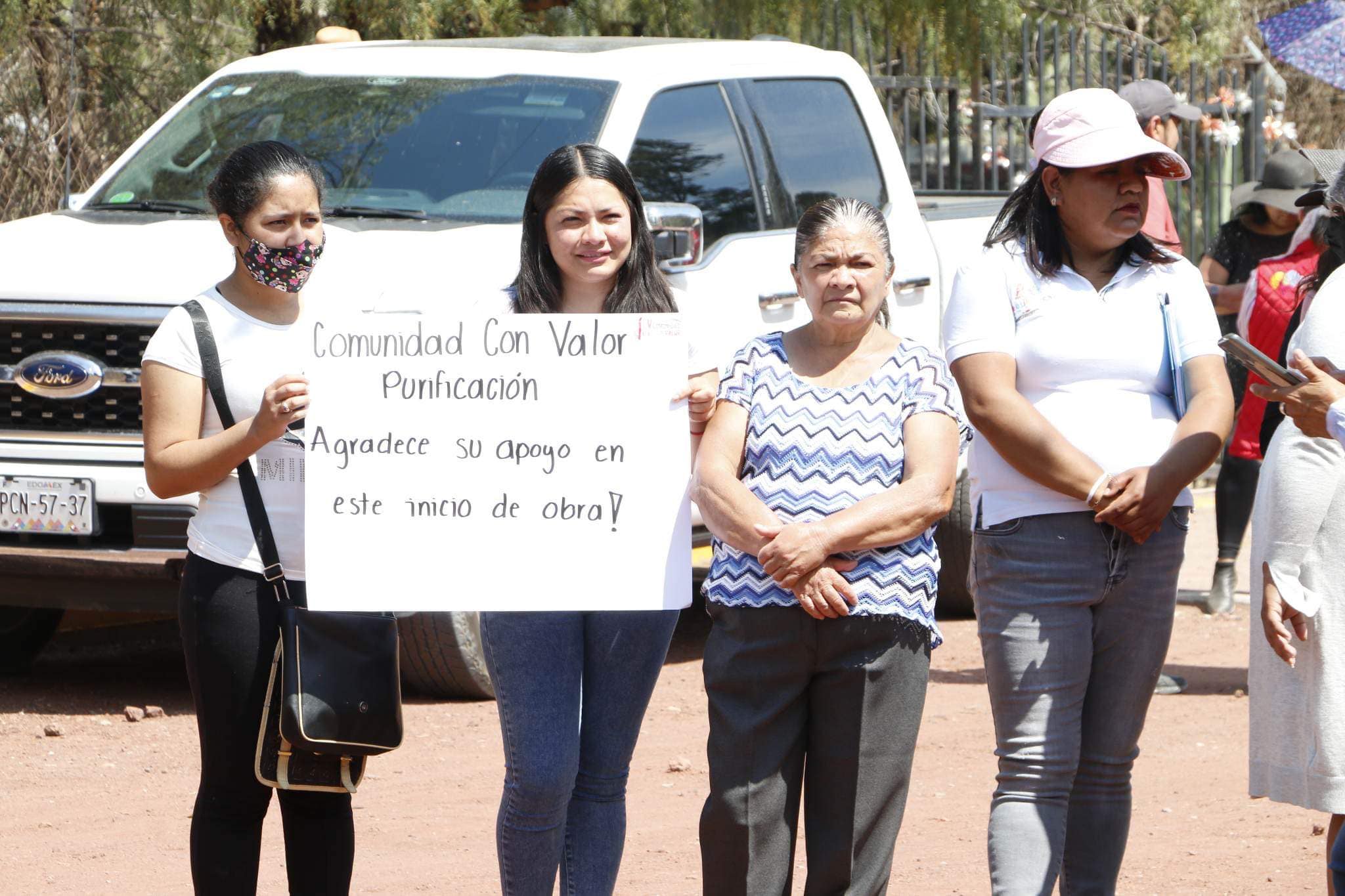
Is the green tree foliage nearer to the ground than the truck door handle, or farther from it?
farther from it

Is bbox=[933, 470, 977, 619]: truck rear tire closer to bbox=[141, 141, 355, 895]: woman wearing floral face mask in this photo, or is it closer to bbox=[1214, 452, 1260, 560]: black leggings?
bbox=[1214, 452, 1260, 560]: black leggings

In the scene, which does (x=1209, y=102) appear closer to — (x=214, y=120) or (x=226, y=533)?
(x=214, y=120)

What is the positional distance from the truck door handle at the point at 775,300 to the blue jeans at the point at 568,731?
128 inches

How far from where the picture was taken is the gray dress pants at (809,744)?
12.6 feet

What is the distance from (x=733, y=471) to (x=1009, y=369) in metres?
0.65

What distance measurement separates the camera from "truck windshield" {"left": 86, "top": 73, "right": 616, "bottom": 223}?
6875 mm

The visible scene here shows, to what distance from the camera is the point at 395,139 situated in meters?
7.10

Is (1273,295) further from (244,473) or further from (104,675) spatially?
(104,675)

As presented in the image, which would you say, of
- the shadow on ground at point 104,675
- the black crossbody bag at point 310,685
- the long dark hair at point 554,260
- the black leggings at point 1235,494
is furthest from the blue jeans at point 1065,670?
the black leggings at point 1235,494

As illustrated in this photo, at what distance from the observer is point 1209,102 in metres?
13.3

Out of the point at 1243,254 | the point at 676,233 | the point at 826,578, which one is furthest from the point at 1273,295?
the point at 826,578

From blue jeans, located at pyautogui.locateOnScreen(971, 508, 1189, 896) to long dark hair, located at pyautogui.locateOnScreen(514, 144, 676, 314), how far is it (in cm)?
91

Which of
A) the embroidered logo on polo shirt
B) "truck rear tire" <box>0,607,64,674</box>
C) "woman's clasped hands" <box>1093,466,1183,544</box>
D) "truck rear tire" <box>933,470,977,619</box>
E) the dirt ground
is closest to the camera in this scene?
"woman's clasped hands" <box>1093,466,1183,544</box>

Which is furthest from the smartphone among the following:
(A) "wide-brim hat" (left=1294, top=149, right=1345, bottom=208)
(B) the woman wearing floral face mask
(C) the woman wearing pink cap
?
(B) the woman wearing floral face mask
